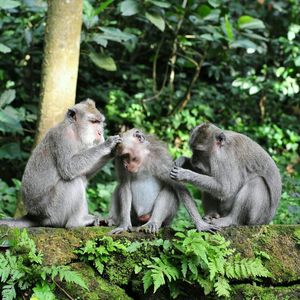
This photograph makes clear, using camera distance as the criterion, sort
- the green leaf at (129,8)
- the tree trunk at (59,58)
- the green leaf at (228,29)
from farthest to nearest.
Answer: the green leaf at (228,29) → the green leaf at (129,8) → the tree trunk at (59,58)

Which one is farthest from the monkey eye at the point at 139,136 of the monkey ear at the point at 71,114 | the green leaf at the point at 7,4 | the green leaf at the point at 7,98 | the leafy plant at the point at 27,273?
the green leaf at the point at 7,4

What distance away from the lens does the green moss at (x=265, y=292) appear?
5.50 metres

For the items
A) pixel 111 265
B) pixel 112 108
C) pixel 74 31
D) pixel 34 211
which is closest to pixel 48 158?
pixel 34 211

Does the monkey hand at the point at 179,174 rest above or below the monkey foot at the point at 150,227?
above

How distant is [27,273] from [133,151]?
180 cm

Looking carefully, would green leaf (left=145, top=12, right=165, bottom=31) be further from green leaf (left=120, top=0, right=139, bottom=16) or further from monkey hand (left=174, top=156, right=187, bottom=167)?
monkey hand (left=174, top=156, right=187, bottom=167)

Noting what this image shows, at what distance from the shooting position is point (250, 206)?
6.05 metres

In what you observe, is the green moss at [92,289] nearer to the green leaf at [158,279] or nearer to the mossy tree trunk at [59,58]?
the green leaf at [158,279]

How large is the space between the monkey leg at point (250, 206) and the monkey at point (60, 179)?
1.46 meters

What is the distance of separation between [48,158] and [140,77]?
704 cm

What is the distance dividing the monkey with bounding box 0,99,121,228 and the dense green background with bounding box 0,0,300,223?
7.42 feet

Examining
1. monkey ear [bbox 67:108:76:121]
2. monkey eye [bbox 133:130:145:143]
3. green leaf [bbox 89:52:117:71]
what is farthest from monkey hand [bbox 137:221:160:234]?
green leaf [bbox 89:52:117:71]

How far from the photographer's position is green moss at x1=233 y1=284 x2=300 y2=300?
5504 mm

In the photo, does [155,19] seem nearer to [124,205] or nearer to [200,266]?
[124,205]
